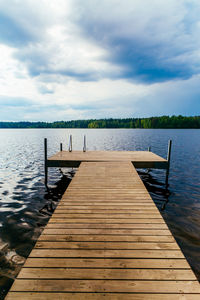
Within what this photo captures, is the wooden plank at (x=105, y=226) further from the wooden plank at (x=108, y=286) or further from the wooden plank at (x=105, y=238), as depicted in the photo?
the wooden plank at (x=108, y=286)

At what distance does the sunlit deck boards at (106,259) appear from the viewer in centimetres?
253

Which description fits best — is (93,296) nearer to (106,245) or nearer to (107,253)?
(107,253)

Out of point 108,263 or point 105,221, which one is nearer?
point 108,263

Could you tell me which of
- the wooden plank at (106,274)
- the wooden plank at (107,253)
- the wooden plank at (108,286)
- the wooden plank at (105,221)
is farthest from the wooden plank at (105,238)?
the wooden plank at (108,286)

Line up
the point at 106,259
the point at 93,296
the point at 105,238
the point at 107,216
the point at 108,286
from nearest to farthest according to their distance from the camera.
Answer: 1. the point at 93,296
2. the point at 108,286
3. the point at 106,259
4. the point at 105,238
5. the point at 107,216

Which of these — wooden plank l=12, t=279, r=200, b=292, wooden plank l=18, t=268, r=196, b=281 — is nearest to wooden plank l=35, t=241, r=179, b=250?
wooden plank l=18, t=268, r=196, b=281

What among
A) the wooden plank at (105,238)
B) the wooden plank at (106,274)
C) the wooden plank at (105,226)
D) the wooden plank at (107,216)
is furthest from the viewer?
the wooden plank at (107,216)

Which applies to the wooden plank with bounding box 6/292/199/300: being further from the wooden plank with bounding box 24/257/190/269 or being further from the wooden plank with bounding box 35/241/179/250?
the wooden plank with bounding box 35/241/179/250

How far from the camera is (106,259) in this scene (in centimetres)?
314

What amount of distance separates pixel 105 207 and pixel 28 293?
3146 mm

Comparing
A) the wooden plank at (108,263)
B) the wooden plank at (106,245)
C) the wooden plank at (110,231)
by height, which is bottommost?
the wooden plank at (110,231)

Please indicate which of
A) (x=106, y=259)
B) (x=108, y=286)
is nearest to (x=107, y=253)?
(x=106, y=259)

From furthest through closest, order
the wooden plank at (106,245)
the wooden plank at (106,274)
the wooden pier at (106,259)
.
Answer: the wooden plank at (106,245)
the wooden plank at (106,274)
the wooden pier at (106,259)

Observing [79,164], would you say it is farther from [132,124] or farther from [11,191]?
[132,124]
